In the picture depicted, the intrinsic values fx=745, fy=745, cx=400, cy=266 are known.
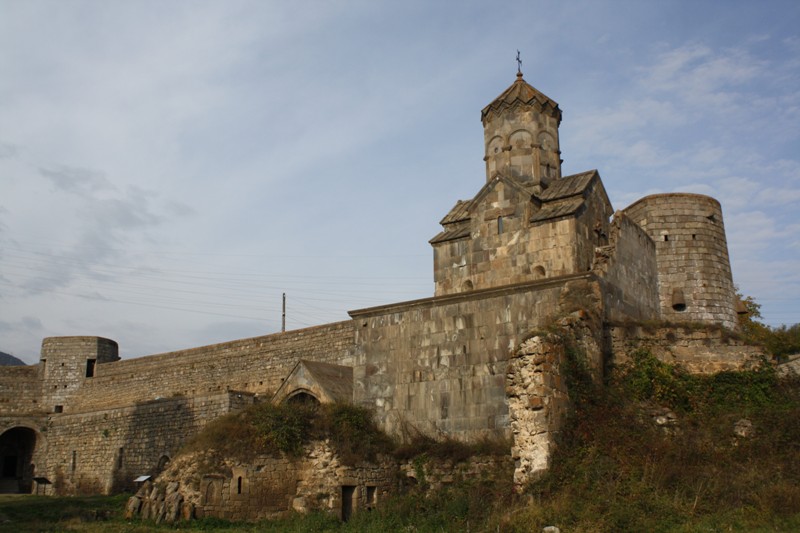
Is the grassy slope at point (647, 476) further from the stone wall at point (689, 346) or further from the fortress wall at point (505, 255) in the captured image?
the fortress wall at point (505, 255)

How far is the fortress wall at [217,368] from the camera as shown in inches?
965

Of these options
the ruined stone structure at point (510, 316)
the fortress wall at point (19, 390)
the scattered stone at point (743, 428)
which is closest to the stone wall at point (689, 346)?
the ruined stone structure at point (510, 316)

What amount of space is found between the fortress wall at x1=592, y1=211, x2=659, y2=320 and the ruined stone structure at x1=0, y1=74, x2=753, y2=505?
2.0 inches

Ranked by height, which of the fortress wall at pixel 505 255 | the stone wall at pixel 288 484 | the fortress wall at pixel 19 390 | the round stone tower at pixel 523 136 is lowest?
the stone wall at pixel 288 484

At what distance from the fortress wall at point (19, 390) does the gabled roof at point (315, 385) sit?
21.6 metres

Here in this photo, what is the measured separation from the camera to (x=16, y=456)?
3325 centimetres

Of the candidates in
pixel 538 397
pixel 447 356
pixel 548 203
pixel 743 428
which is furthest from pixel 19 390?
pixel 743 428

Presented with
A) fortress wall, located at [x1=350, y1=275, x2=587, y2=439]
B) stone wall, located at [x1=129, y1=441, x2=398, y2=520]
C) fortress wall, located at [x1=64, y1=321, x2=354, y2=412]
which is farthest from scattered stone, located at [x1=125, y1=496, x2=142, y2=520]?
fortress wall, located at [x1=64, y1=321, x2=354, y2=412]

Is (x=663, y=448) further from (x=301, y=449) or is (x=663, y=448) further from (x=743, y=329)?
(x=743, y=329)

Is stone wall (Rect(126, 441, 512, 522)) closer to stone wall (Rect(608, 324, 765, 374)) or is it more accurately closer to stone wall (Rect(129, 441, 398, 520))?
stone wall (Rect(129, 441, 398, 520))

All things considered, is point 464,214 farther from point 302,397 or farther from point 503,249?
point 302,397

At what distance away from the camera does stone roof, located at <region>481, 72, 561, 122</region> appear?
18297 mm

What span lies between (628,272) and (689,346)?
369cm

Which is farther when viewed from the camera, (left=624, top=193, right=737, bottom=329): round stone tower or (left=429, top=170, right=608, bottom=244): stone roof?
(left=624, top=193, right=737, bottom=329): round stone tower
